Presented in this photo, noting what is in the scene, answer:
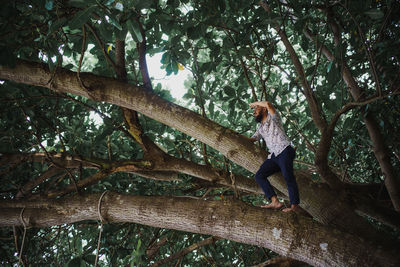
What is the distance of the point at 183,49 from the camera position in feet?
8.46

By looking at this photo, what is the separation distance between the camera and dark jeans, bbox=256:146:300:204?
2.00 m

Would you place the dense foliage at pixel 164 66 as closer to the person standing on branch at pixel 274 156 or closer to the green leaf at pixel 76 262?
the green leaf at pixel 76 262

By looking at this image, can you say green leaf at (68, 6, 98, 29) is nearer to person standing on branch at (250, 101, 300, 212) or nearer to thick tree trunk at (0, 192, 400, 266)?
thick tree trunk at (0, 192, 400, 266)

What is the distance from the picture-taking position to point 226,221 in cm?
173

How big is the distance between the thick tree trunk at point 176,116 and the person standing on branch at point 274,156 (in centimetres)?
6

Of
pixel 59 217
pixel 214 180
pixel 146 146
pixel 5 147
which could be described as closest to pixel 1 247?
pixel 5 147

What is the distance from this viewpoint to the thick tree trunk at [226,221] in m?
1.44

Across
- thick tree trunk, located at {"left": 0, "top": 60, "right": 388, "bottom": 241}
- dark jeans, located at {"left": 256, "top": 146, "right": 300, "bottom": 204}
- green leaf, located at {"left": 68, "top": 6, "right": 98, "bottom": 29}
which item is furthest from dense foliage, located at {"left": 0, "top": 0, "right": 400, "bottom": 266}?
dark jeans, located at {"left": 256, "top": 146, "right": 300, "bottom": 204}

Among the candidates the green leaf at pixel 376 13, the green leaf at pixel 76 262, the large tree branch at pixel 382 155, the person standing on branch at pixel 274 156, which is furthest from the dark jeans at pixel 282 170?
the green leaf at pixel 76 262

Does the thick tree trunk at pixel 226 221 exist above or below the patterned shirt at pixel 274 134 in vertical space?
below

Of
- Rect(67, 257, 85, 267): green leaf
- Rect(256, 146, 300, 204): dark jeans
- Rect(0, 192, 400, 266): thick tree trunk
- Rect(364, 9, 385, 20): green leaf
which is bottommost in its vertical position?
Rect(67, 257, 85, 267): green leaf

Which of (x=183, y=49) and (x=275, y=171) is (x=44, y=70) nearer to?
(x=183, y=49)

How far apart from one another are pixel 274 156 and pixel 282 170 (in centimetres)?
14

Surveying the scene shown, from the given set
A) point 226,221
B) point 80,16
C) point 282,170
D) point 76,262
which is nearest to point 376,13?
point 282,170
